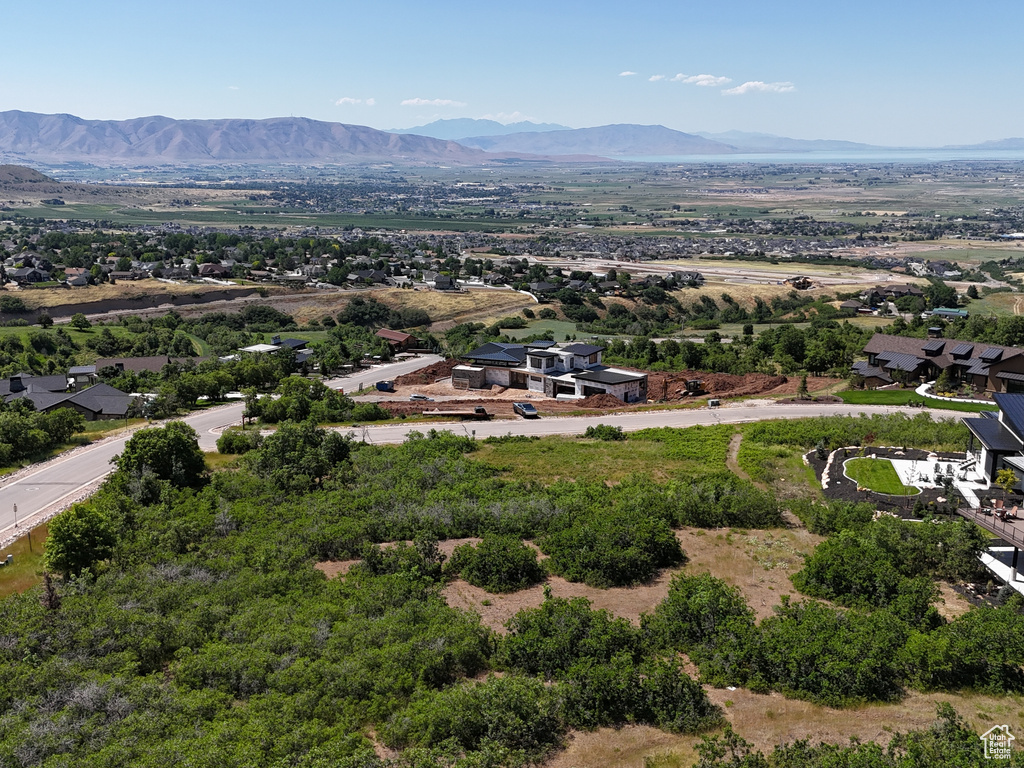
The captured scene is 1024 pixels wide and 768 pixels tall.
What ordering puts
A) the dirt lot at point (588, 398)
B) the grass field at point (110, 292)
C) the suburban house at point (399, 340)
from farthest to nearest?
1. the grass field at point (110, 292)
2. the suburban house at point (399, 340)
3. the dirt lot at point (588, 398)

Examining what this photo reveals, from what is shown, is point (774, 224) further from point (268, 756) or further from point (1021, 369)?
point (268, 756)

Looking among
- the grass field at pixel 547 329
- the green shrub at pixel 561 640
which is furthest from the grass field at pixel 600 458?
the grass field at pixel 547 329

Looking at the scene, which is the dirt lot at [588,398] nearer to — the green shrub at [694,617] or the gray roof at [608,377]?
the gray roof at [608,377]

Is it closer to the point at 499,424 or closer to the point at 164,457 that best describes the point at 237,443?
the point at 164,457

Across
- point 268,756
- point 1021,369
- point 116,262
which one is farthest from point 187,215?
point 268,756

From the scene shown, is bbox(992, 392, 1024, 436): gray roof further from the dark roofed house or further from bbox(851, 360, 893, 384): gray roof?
the dark roofed house

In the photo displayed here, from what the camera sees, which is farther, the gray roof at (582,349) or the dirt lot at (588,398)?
A: the gray roof at (582,349)

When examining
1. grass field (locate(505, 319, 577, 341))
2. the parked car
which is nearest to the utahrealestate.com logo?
the parked car
